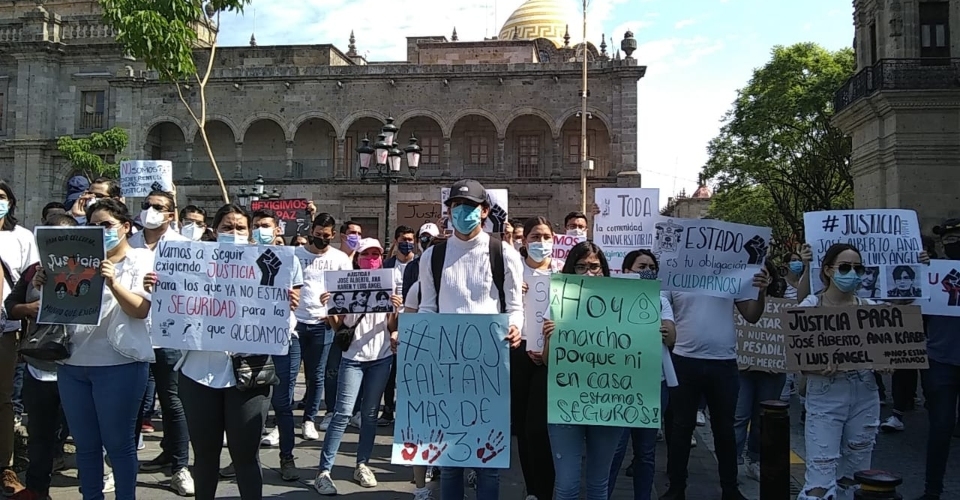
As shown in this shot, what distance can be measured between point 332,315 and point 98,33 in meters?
41.4

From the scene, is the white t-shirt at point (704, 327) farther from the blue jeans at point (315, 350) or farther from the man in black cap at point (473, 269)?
the blue jeans at point (315, 350)

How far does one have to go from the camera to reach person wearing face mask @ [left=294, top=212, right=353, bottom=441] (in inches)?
285

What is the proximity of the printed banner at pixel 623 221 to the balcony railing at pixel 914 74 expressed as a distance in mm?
18700

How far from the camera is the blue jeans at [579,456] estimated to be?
4430 millimetres

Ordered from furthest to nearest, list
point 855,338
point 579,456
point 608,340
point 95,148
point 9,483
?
1. point 95,148
2. point 9,483
3. point 855,338
4. point 608,340
5. point 579,456

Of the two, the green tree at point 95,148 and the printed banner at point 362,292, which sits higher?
the green tree at point 95,148

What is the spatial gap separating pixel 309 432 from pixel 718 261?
4.45 m

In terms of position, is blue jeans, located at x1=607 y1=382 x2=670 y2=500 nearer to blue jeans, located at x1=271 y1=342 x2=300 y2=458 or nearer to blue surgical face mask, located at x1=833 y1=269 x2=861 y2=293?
blue surgical face mask, located at x1=833 y1=269 x2=861 y2=293

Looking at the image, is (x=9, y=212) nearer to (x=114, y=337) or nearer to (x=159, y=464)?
(x=114, y=337)

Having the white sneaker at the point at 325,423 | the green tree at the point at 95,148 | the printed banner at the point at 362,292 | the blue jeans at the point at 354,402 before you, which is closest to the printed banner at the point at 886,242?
the printed banner at the point at 362,292

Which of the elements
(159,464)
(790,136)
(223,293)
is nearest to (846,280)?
(223,293)

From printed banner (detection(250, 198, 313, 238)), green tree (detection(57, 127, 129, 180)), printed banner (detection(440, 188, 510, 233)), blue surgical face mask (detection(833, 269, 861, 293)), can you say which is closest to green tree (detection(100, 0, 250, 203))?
printed banner (detection(250, 198, 313, 238))

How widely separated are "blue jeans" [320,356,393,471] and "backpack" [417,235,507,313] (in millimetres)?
1623

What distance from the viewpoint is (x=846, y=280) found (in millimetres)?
5051
